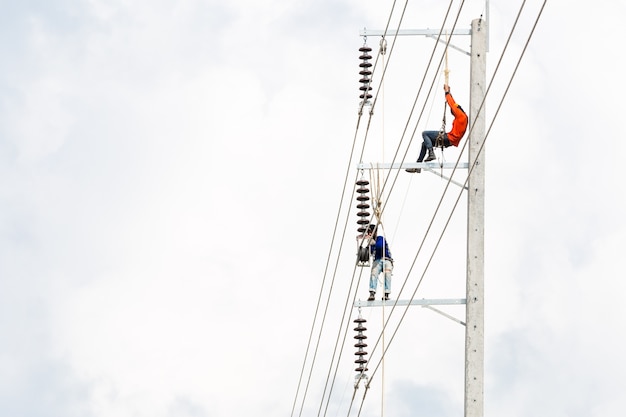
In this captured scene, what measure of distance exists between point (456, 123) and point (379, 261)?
3.36m

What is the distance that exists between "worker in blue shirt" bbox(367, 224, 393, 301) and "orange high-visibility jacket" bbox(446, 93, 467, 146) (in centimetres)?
233

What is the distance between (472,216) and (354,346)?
6.52 metres

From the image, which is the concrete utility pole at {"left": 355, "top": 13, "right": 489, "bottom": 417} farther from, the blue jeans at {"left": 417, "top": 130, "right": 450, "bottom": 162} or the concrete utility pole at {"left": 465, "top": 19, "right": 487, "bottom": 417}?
the blue jeans at {"left": 417, "top": 130, "right": 450, "bottom": 162}

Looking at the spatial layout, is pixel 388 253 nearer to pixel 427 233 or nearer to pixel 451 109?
pixel 451 109

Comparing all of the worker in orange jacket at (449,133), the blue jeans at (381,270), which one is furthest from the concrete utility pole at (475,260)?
the blue jeans at (381,270)

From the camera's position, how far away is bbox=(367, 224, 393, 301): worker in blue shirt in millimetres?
41812

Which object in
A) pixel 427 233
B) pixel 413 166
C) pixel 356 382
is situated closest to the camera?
pixel 427 233

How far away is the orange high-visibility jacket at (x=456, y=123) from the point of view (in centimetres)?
3988

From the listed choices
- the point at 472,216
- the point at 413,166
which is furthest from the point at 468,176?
the point at 413,166

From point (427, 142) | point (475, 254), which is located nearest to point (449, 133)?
point (427, 142)

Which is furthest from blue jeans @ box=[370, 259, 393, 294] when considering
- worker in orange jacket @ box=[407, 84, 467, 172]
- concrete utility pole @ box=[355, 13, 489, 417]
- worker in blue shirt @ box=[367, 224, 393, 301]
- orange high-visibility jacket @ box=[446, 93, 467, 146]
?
concrete utility pole @ box=[355, 13, 489, 417]

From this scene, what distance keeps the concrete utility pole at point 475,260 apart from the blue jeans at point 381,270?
585 centimetres

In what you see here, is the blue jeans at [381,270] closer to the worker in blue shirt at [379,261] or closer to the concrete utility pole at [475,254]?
the worker in blue shirt at [379,261]

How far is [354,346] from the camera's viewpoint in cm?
4203
